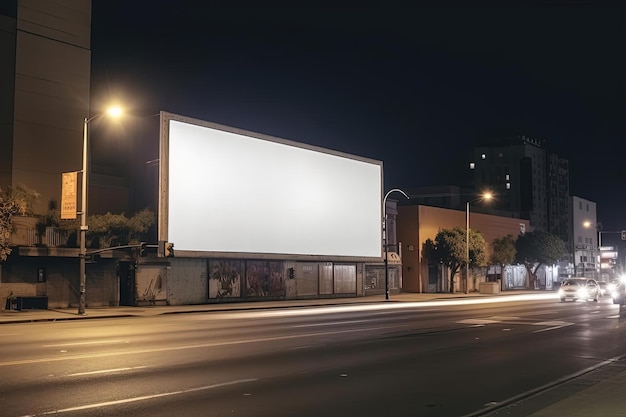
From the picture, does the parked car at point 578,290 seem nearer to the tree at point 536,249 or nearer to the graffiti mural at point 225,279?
the graffiti mural at point 225,279

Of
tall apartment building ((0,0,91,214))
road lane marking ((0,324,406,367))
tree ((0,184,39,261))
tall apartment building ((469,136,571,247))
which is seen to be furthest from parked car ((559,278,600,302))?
tall apartment building ((469,136,571,247))

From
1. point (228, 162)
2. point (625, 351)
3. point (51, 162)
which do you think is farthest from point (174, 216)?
point (625, 351)

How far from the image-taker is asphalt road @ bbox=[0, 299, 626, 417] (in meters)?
10.4

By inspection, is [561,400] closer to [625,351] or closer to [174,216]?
[625,351]

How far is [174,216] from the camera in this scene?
4338 centimetres

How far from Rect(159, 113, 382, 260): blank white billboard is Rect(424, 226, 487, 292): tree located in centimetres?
926

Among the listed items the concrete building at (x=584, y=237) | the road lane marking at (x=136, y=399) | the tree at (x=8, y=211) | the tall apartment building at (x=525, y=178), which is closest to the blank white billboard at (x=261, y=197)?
the tree at (x=8, y=211)

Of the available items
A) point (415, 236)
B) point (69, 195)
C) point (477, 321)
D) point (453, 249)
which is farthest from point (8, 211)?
point (453, 249)

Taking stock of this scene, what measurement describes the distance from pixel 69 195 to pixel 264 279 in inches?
732

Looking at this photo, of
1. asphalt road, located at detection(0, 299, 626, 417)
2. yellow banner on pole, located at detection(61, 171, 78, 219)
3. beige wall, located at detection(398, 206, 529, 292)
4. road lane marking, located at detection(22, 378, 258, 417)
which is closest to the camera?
road lane marking, located at detection(22, 378, 258, 417)

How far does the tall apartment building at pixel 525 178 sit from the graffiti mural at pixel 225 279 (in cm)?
12285

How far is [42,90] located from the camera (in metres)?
44.5

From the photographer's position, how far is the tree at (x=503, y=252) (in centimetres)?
7856

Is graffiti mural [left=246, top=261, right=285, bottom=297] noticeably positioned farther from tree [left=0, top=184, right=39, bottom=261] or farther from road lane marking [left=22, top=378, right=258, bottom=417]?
road lane marking [left=22, top=378, right=258, bottom=417]
